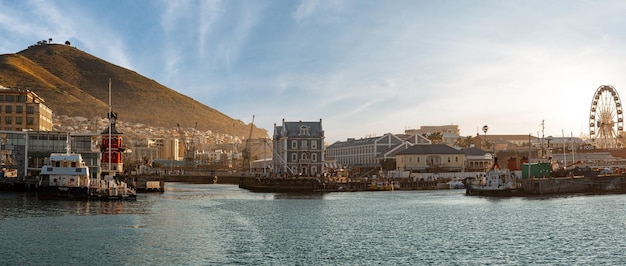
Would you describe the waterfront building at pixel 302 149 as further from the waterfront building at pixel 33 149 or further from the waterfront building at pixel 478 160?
the waterfront building at pixel 33 149

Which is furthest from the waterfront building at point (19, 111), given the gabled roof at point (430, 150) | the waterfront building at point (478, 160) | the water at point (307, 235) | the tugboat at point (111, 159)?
the waterfront building at point (478, 160)

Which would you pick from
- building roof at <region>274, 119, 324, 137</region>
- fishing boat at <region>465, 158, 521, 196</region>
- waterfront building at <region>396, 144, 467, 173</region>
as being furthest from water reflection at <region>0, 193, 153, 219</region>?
waterfront building at <region>396, 144, 467, 173</region>

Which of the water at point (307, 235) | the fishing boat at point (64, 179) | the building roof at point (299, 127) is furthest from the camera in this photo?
the building roof at point (299, 127)

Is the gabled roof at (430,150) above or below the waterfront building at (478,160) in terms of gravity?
above

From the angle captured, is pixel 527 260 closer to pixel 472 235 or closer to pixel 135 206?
pixel 472 235

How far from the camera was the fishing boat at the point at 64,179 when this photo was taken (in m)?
89.9

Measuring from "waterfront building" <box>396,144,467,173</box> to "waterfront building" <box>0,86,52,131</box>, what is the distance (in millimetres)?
95999

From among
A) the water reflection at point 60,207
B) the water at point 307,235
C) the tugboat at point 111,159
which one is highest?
the tugboat at point 111,159

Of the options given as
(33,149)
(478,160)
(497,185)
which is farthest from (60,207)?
(478,160)

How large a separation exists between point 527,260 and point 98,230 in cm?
3538

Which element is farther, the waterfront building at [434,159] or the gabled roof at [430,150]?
the gabled roof at [430,150]

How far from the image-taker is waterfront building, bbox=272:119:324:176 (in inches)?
6235

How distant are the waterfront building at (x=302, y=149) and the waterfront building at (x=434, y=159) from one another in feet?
89.7

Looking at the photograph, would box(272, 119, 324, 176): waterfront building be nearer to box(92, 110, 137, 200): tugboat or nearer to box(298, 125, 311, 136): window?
box(298, 125, 311, 136): window
